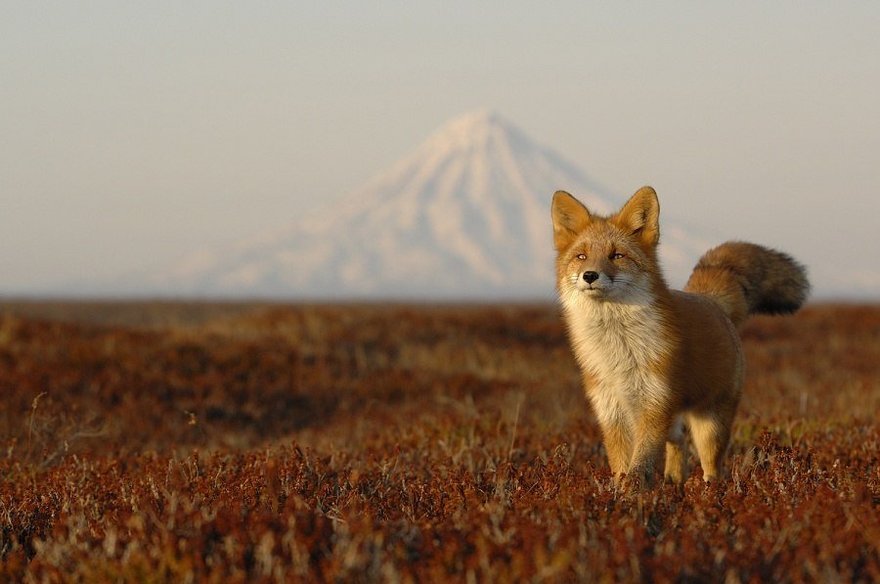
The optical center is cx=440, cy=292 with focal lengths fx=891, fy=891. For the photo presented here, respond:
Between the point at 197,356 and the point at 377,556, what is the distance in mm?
12903

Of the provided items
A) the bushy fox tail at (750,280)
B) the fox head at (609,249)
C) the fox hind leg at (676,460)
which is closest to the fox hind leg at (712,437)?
the fox hind leg at (676,460)

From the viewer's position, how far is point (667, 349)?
591 centimetres

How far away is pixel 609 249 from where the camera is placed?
239 inches

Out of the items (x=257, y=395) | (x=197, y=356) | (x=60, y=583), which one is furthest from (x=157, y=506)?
(x=197, y=356)

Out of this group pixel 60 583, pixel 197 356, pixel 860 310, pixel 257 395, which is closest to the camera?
pixel 60 583

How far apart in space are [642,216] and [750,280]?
5.93 ft

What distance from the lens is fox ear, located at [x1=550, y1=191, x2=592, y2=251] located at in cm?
651

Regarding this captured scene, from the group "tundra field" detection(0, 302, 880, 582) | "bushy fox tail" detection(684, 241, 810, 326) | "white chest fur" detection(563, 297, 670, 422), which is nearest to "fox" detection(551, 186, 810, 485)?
"white chest fur" detection(563, 297, 670, 422)

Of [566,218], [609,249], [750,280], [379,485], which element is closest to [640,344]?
[609,249]

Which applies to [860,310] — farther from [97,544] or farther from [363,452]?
[97,544]

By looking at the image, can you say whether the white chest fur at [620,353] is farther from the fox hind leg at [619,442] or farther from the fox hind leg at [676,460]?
the fox hind leg at [676,460]

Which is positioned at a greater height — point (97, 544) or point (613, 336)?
point (613, 336)

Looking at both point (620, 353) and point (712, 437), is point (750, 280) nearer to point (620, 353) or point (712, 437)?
point (712, 437)

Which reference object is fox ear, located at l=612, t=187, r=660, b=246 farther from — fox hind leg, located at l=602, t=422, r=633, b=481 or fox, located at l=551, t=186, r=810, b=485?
fox hind leg, located at l=602, t=422, r=633, b=481
